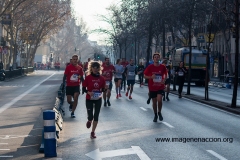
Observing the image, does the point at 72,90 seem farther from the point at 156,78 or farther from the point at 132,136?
the point at 132,136

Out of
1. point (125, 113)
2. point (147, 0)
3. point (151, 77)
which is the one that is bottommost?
point (125, 113)

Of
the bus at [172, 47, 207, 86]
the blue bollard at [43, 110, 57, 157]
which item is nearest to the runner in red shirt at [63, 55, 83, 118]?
the blue bollard at [43, 110, 57, 157]

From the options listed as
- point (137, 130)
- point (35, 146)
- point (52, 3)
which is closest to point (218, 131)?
point (137, 130)

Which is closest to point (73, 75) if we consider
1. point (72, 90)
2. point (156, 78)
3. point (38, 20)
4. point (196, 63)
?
point (72, 90)

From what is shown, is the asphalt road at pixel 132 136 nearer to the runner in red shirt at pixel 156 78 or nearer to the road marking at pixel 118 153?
the road marking at pixel 118 153

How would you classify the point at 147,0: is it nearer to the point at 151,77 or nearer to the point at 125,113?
the point at 125,113

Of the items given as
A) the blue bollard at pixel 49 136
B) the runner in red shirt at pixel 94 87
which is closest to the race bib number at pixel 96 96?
the runner in red shirt at pixel 94 87

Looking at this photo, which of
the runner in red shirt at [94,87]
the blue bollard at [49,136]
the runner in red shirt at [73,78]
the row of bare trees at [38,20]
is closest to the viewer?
the blue bollard at [49,136]

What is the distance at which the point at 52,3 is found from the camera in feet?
247

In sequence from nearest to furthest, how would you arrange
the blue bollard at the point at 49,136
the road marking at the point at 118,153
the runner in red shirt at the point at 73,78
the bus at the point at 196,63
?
the blue bollard at the point at 49,136
the road marking at the point at 118,153
the runner in red shirt at the point at 73,78
the bus at the point at 196,63

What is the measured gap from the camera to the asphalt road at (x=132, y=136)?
11430mm

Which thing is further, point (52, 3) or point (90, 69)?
point (52, 3)

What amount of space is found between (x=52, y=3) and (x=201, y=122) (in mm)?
59302

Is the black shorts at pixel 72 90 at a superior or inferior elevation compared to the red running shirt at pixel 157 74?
inferior
